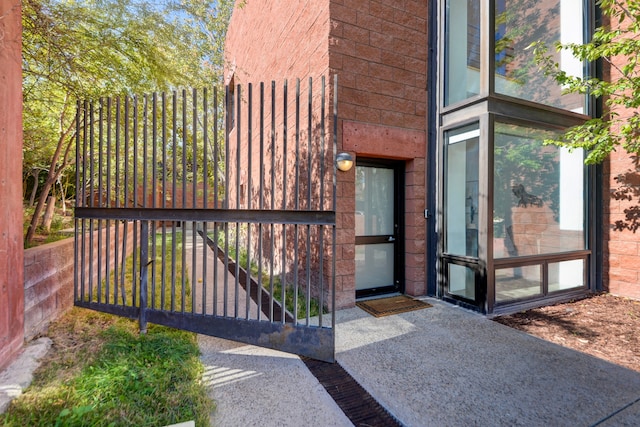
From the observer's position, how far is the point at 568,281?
4.53 metres

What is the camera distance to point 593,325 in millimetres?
3486

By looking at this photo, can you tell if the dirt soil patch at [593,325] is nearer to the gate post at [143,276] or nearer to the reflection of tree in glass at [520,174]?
the reflection of tree in glass at [520,174]

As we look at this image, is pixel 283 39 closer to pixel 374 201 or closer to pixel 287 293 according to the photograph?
pixel 374 201

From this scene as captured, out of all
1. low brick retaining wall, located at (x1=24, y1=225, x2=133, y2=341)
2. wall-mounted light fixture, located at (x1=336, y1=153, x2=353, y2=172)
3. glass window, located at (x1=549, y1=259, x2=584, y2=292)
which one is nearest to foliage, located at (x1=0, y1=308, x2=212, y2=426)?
low brick retaining wall, located at (x1=24, y1=225, x2=133, y2=341)

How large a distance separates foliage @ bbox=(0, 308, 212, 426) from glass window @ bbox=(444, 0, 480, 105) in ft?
14.5

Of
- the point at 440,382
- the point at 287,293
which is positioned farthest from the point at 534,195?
the point at 287,293

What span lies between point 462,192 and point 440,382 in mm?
2628

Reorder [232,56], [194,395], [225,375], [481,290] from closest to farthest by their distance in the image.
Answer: [194,395]
[225,375]
[481,290]
[232,56]

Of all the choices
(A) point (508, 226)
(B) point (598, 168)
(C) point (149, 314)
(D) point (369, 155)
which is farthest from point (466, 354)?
(B) point (598, 168)

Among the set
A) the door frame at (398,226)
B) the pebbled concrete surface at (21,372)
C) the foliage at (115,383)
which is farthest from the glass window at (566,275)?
the pebbled concrete surface at (21,372)

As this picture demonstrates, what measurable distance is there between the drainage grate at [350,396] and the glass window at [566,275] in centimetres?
363

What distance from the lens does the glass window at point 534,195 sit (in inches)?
155

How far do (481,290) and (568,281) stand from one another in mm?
1898

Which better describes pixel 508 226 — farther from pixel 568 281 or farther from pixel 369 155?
pixel 369 155
